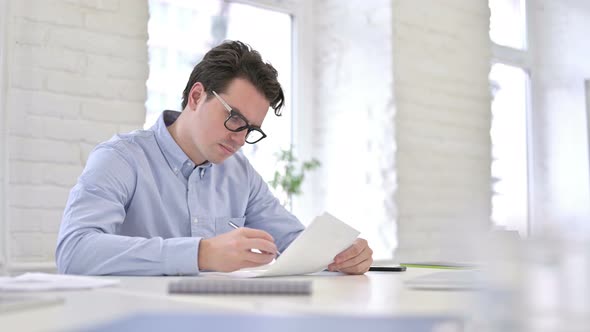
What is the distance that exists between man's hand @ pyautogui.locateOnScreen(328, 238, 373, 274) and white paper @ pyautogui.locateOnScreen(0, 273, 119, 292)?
646 millimetres

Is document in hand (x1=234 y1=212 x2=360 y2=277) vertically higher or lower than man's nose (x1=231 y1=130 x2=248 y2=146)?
lower

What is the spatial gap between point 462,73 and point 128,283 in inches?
115

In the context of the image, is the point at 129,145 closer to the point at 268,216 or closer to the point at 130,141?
the point at 130,141

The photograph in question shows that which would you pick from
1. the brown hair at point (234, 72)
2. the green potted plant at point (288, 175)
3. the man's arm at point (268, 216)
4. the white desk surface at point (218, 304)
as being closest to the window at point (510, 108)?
the green potted plant at point (288, 175)

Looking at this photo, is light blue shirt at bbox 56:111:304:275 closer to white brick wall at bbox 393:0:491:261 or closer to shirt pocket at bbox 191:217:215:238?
shirt pocket at bbox 191:217:215:238

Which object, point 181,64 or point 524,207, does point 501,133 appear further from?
point 181,64

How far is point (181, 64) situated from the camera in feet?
11.0

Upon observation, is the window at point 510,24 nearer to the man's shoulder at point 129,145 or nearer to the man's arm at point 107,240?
the man's shoulder at point 129,145

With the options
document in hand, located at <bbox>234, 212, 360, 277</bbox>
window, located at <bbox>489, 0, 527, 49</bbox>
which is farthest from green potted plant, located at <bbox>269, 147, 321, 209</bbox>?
document in hand, located at <bbox>234, 212, 360, 277</bbox>

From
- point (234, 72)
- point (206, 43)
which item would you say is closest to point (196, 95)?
point (234, 72)

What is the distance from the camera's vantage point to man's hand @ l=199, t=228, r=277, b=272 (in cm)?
156

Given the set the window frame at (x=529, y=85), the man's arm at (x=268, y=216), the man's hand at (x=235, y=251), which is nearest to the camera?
the man's hand at (x=235, y=251)

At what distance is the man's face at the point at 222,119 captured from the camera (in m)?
2.07

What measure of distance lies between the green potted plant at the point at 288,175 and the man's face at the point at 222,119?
4.66 feet
